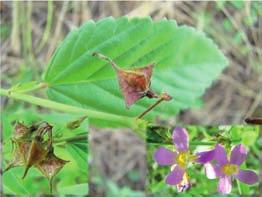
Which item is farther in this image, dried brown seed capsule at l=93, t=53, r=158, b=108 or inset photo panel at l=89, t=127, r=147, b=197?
inset photo panel at l=89, t=127, r=147, b=197

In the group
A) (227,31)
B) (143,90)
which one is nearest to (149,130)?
(143,90)

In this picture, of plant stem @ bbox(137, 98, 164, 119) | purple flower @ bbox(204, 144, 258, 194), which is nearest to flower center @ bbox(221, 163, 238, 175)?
purple flower @ bbox(204, 144, 258, 194)

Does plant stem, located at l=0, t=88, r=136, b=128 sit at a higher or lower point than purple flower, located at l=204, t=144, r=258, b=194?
higher

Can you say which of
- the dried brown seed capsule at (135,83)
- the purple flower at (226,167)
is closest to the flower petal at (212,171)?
the purple flower at (226,167)

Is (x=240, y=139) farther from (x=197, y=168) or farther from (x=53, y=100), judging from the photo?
(x=53, y=100)

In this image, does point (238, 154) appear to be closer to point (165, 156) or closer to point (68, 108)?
point (165, 156)

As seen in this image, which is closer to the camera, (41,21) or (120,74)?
(120,74)

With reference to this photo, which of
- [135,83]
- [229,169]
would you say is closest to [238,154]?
[229,169]

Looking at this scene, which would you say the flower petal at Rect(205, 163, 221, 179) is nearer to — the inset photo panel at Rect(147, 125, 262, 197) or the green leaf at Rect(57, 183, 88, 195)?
the inset photo panel at Rect(147, 125, 262, 197)

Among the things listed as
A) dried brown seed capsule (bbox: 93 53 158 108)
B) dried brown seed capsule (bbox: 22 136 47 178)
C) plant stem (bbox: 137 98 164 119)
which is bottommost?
dried brown seed capsule (bbox: 22 136 47 178)
